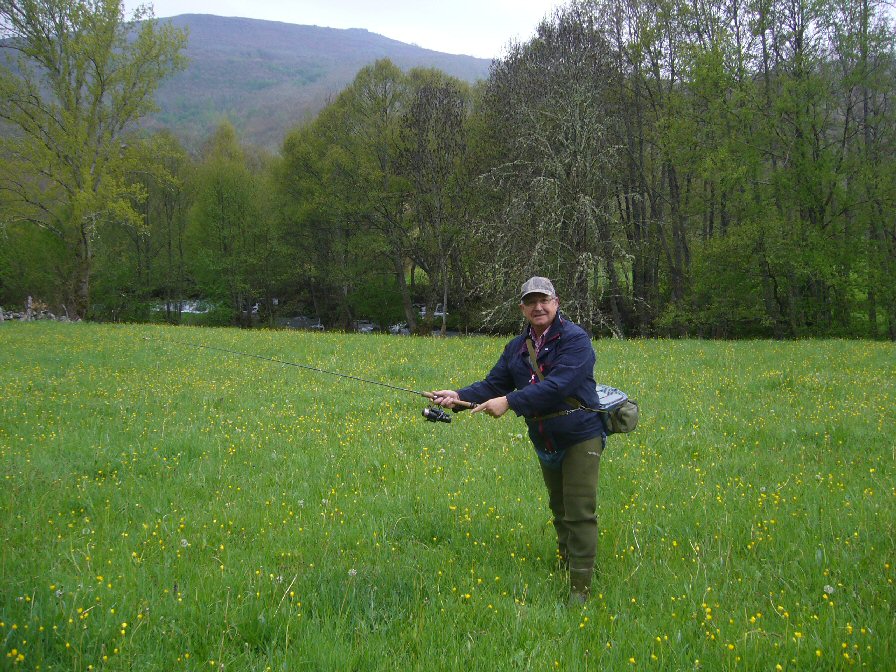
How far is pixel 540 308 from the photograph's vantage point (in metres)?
4.51

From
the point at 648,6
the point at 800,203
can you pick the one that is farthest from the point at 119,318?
the point at 800,203

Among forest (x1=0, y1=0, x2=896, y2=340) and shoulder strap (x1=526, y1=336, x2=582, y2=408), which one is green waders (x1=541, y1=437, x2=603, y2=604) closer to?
shoulder strap (x1=526, y1=336, x2=582, y2=408)

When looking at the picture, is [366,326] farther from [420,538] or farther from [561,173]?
[420,538]

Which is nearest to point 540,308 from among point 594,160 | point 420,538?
point 420,538

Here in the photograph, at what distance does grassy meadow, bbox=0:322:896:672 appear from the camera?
360 centimetres

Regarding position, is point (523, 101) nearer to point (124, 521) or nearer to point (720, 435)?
point (720, 435)

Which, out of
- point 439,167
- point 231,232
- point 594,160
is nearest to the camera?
point 594,160

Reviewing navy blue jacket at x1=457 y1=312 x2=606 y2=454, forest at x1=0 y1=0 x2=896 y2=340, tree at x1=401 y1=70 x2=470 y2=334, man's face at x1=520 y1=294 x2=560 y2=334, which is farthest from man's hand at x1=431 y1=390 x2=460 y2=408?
tree at x1=401 y1=70 x2=470 y2=334

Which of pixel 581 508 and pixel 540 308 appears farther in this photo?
pixel 540 308

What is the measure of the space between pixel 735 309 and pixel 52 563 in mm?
30085

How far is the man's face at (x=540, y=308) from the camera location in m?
4.50

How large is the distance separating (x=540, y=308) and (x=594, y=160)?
69.7 feet

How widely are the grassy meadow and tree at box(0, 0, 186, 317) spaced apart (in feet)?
85.8

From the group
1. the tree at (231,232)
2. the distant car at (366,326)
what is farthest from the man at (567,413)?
the tree at (231,232)
